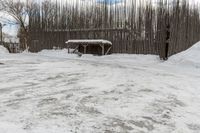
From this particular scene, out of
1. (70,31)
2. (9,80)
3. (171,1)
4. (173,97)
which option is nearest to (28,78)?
(9,80)

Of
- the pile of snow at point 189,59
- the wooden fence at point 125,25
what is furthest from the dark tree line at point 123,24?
the pile of snow at point 189,59

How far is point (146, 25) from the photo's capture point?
13258mm

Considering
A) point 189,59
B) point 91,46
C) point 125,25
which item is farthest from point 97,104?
point 91,46

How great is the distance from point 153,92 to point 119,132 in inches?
81.2

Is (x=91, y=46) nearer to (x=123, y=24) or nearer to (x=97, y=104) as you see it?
(x=123, y=24)

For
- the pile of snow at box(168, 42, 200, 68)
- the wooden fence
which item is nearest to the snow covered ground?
the pile of snow at box(168, 42, 200, 68)

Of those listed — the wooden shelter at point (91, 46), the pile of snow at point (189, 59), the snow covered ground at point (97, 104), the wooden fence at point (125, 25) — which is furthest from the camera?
the wooden shelter at point (91, 46)

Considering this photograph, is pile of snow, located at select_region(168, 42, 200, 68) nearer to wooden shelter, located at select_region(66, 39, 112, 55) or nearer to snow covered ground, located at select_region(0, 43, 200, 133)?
snow covered ground, located at select_region(0, 43, 200, 133)

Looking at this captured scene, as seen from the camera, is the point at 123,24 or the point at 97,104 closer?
the point at 97,104

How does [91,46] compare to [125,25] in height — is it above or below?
below

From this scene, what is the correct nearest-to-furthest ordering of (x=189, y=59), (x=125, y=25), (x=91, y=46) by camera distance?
1. (x=189, y=59)
2. (x=125, y=25)
3. (x=91, y=46)

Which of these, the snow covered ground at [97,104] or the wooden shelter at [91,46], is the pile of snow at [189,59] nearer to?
the snow covered ground at [97,104]

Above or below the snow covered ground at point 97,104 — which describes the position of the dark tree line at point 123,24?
above

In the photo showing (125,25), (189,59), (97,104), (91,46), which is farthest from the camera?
(91,46)
